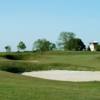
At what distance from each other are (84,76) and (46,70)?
7.56 m

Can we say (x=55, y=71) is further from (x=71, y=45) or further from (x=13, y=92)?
(x=71, y=45)

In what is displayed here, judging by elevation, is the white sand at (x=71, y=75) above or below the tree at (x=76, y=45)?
below

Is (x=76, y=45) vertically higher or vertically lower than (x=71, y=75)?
higher

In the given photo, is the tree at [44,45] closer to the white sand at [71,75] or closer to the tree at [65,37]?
the tree at [65,37]

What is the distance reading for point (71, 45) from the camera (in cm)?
15162

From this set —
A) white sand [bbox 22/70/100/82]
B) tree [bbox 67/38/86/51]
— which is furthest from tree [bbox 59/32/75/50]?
white sand [bbox 22/70/100/82]

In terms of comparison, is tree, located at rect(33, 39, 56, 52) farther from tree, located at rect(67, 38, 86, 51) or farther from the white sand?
the white sand

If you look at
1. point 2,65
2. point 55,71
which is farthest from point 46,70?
point 2,65

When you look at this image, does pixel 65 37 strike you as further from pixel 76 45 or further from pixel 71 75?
pixel 71 75

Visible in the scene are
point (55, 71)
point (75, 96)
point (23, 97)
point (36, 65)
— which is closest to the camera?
point (23, 97)

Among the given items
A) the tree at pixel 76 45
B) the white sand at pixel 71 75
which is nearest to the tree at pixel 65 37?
the tree at pixel 76 45

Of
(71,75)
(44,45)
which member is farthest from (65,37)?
(71,75)

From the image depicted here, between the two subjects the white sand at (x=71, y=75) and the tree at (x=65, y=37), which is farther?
the tree at (x=65, y=37)

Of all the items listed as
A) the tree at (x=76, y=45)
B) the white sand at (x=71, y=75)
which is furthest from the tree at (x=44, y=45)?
the white sand at (x=71, y=75)
